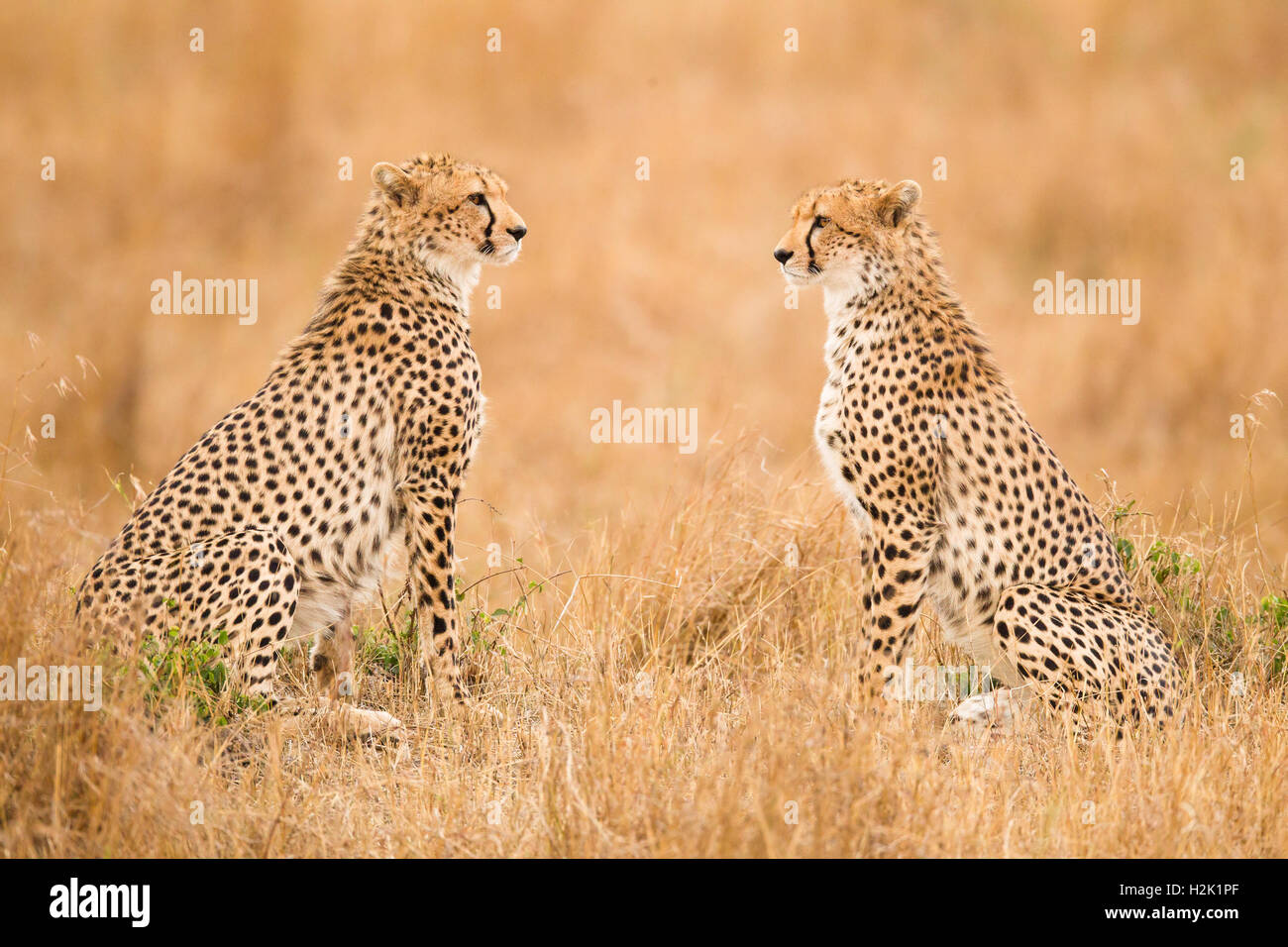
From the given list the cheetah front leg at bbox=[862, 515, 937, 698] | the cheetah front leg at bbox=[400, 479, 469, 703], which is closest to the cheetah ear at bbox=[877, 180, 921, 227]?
the cheetah front leg at bbox=[862, 515, 937, 698]

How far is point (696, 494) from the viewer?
516 centimetres

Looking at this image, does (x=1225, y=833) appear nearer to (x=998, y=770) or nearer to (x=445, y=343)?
(x=998, y=770)

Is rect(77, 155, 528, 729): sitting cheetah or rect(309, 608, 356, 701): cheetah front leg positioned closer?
rect(77, 155, 528, 729): sitting cheetah

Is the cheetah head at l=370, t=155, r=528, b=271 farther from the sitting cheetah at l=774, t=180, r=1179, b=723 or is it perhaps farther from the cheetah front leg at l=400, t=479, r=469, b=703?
the sitting cheetah at l=774, t=180, r=1179, b=723

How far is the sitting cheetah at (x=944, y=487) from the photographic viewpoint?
4.11m

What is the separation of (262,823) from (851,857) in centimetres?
139

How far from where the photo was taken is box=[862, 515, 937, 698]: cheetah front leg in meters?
4.31

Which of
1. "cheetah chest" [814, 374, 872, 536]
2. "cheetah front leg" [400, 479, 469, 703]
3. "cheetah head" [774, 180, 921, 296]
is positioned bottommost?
"cheetah front leg" [400, 479, 469, 703]

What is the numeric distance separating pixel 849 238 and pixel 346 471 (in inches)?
69.7

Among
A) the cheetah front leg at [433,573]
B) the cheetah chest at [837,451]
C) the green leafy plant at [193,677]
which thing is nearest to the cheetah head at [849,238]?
the cheetah chest at [837,451]

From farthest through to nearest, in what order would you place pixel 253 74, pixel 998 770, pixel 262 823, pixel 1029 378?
pixel 253 74
pixel 1029 378
pixel 998 770
pixel 262 823

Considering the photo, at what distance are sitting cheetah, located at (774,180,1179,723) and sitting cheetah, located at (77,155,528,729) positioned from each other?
1137mm

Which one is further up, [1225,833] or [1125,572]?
[1125,572]
